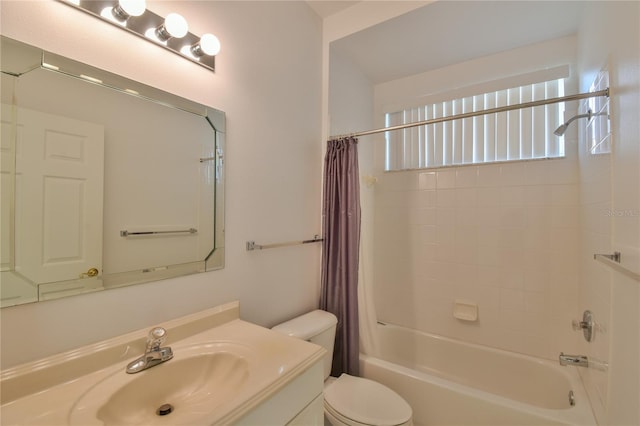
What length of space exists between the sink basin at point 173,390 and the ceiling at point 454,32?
6.84 feet

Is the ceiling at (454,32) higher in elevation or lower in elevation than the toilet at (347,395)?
higher

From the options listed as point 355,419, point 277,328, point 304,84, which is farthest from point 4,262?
point 304,84

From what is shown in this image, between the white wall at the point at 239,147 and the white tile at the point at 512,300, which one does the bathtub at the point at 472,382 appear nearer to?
the white tile at the point at 512,300

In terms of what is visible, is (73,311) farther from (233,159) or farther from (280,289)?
(280,289)

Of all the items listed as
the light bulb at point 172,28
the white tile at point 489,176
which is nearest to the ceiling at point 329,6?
the light bulb at point 172,28

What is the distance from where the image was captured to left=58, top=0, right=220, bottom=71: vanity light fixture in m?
0.95

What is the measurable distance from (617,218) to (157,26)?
195 cm

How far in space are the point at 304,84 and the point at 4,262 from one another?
5.46 feet

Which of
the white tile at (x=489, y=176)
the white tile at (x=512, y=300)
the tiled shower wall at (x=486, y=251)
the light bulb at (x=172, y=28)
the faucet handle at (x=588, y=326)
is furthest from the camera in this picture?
the white tile at (x=489, y=176)

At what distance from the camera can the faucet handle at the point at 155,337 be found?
0.94 metres

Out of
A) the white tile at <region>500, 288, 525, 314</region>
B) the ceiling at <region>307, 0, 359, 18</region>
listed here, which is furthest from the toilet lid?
the ceiling at <region>307, 0, 359, 18</region>

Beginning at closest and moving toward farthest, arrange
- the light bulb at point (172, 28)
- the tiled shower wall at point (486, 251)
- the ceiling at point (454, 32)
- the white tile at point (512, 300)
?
the light bulb at point (172, 28) < the ceiling at point (454, 32) < the tiled shower wall at point (486, 251) < the white tile at point (512, 300)

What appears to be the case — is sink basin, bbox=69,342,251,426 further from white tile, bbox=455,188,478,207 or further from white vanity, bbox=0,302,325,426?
white tile, bbox=455,188,478,207

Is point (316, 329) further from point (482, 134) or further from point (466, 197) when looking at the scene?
point (482, 134)
